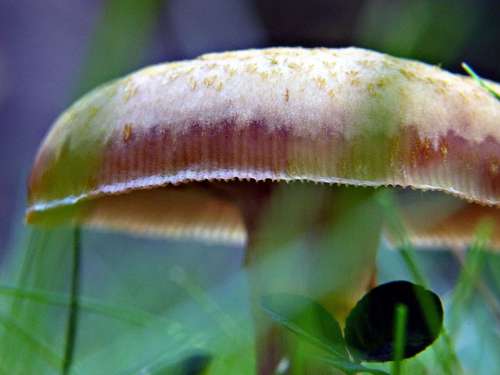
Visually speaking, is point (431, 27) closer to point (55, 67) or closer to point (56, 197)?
point (55, 67)

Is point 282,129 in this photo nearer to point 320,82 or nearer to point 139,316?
point 320,82

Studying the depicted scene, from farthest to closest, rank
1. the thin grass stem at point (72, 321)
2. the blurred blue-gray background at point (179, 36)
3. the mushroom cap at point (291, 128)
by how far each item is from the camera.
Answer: the blurred blue-gray background at point (179, 36)
the thin grass stem at point (72, 321)
the mushroom cap at point (291, 128)

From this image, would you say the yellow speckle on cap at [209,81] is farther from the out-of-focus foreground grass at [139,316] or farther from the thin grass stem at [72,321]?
the thin grass stem at [72,321]

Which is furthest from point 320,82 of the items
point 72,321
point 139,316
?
point 139,316

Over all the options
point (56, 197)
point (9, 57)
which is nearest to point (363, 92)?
point (56, 197)

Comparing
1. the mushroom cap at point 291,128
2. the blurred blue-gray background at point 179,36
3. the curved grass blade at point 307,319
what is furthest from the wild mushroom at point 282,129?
the blurred blue-gray background at point 179,36

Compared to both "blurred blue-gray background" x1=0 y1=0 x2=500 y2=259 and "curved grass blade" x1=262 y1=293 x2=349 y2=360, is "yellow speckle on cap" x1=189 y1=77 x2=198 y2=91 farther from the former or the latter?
"blurred blue-gray background" x1=0 y1=0 x2=500 y2=259

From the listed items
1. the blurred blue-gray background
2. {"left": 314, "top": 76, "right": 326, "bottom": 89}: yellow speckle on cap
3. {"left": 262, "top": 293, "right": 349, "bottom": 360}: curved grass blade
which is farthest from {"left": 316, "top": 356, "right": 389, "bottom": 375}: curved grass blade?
the blurred blue-gray background
